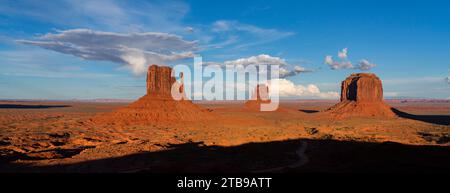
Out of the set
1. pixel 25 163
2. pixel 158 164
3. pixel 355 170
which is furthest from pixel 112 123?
pixel 355 170

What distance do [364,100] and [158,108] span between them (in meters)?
59.3

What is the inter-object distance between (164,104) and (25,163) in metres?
39.7

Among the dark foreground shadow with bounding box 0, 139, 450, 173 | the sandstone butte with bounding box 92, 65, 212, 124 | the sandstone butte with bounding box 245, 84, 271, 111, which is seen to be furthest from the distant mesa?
the dark foreground shadow with bounding box 0, 139, 450, 173

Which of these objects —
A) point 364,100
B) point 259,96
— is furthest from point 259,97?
point 364,100

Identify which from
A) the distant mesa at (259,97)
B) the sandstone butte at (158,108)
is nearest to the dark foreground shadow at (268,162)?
the sandstone butte at (158,108)

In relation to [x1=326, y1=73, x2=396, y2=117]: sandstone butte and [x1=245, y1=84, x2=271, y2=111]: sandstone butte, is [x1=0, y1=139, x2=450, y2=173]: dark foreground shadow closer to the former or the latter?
[x1=326, y1=73, x2=396, y2=117]: sandstone butte

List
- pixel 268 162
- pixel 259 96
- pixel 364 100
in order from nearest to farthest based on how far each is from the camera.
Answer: pixel 268 162 < pixel 364 100 < pixel 259 96

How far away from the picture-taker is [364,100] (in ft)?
283

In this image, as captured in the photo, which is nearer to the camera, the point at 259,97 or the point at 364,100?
the point at 364,100

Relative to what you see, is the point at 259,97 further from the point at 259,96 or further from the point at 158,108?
the point at 158,108

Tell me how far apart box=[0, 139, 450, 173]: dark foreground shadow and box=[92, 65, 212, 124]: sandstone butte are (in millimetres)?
32539

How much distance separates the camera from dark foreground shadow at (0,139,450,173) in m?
16.5
